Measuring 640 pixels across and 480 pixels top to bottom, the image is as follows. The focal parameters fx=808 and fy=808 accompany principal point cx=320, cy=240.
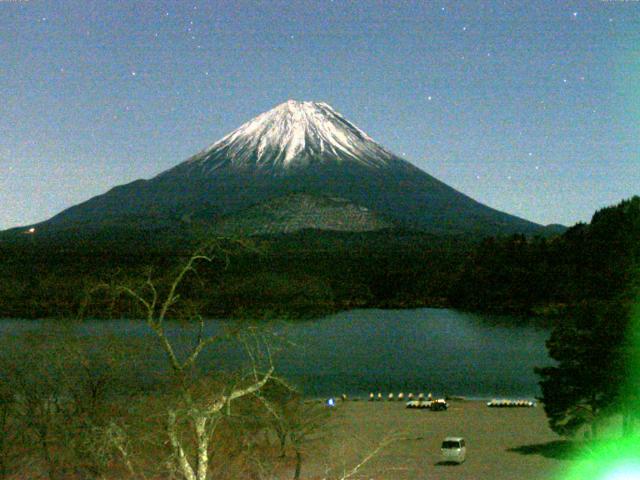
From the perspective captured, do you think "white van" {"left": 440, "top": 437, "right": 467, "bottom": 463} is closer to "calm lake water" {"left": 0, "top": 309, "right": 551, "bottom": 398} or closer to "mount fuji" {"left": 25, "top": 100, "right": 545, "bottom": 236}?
"calm lake water" {"left": 0, "top": 309, "right": 551, "bottom": 398}

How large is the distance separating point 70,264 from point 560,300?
45.5 metres

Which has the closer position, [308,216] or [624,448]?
[624,448]

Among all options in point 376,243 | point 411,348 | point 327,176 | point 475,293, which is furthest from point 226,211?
point 411,348

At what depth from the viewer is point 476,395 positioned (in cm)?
3631

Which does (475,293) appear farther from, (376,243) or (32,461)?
(32,461)

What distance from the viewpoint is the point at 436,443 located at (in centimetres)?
2225

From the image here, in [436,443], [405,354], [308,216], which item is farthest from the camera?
[308,216]

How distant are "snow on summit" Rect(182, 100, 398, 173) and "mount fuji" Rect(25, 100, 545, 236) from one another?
203 millimetres

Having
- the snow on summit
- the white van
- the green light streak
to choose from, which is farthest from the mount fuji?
the green light streak

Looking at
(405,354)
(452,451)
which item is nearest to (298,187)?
(405,354)

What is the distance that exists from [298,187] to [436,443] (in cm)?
12774

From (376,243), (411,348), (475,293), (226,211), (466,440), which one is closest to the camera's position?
(466,440)

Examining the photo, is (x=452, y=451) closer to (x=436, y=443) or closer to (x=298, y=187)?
(x=436, y=443)

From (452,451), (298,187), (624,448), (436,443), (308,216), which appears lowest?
(436,443)
